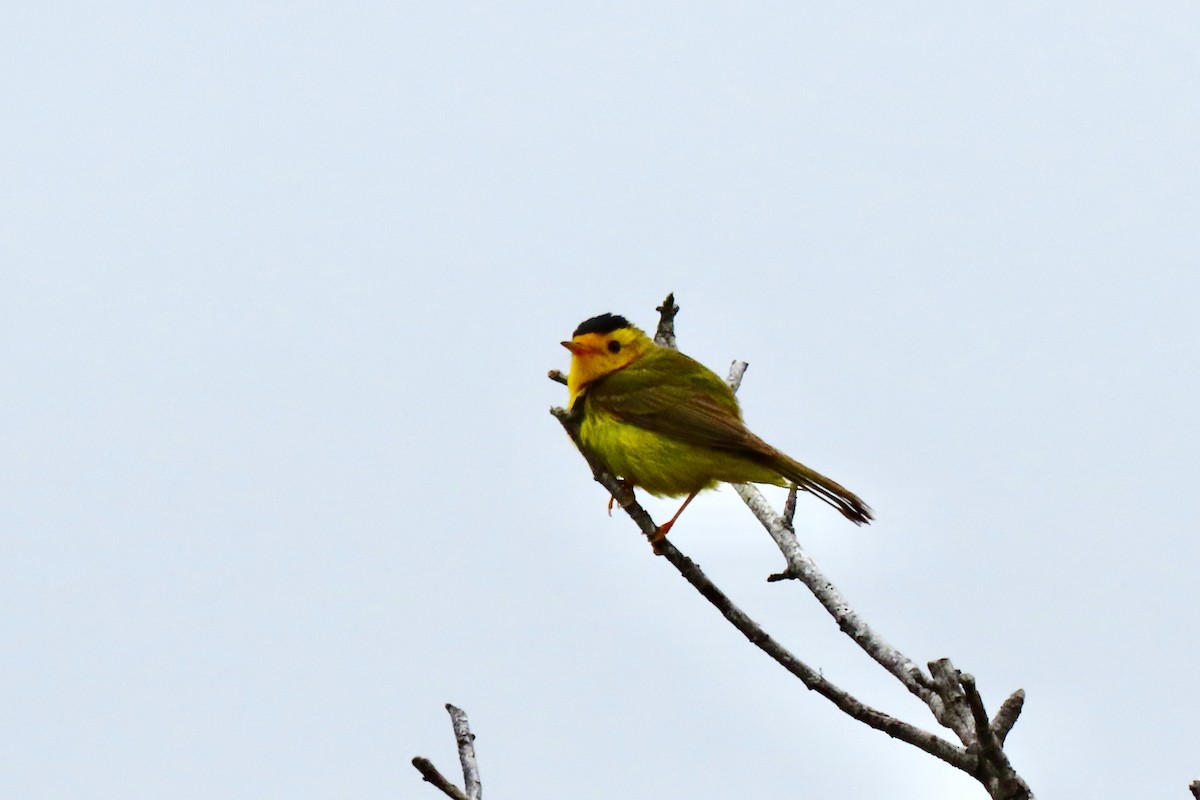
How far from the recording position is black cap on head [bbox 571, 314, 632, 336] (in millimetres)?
8562

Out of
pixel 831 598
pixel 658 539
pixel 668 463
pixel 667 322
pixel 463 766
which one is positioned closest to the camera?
pixel 463 766

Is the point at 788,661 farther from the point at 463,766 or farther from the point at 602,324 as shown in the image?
the point at 602,324

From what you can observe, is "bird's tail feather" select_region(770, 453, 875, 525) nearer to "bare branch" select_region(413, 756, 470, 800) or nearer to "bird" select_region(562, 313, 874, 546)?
"bird" select_region(562, 313, 874, 546)

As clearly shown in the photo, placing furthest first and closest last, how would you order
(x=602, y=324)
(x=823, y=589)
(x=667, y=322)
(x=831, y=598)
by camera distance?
(x=667, y=322)
(x=602, y=324)
(x=823, y=589)
(x=831, y=598)

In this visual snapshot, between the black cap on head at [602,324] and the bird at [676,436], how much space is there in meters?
0.33

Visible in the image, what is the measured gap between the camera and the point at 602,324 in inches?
338

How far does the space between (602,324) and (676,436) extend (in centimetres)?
133

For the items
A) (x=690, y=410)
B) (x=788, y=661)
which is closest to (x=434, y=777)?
(x=788, y=661)

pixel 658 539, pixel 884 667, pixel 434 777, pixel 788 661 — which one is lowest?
pixel 434 777

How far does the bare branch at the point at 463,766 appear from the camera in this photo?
16.4 ft

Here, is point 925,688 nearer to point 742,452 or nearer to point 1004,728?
point 1004,728

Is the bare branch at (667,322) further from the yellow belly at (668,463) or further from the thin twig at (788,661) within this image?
the thin twig at (788,661)

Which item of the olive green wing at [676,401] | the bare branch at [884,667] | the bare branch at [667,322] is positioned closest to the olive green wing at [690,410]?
the olive green wing at [676,401]

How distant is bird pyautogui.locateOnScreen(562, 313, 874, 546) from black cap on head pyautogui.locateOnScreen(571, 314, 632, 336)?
0.33 metres
